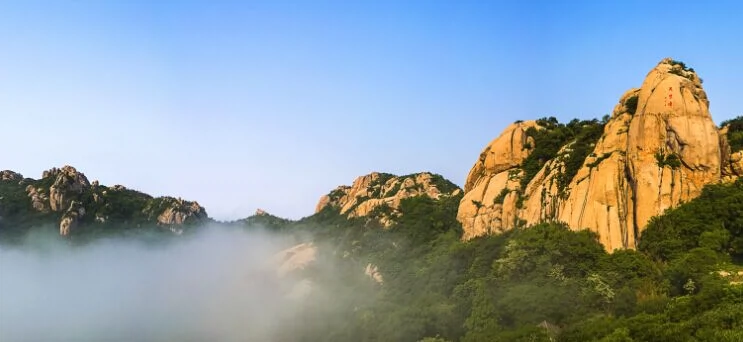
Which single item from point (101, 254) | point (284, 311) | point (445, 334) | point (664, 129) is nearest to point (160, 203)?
point (101, 254)

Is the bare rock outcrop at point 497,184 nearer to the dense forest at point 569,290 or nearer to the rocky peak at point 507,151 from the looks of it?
the rocky peak at point 507,151

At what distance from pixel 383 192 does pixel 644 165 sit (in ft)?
235

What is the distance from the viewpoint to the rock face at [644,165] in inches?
2069

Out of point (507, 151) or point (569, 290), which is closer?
point (569, 290)

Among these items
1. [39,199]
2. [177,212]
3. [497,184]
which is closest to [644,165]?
[497,184]

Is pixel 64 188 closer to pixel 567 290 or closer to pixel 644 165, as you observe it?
pixel 567 290

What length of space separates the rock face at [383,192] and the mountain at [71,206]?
51934mm

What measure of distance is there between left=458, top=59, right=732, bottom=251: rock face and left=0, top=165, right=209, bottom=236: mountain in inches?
4905

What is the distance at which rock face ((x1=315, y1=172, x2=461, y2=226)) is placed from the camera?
10138 cm

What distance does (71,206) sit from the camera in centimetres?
14350

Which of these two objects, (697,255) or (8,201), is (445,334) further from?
(8,201)

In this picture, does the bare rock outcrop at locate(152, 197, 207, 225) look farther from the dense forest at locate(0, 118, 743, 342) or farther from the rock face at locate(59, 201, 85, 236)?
the dense forest at locate(0, 118, 743, 342)

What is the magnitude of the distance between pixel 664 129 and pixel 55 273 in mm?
137538

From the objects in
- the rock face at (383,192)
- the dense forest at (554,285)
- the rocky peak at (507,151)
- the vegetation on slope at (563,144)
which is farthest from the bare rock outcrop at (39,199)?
the vegetation on slope at (563,144)
